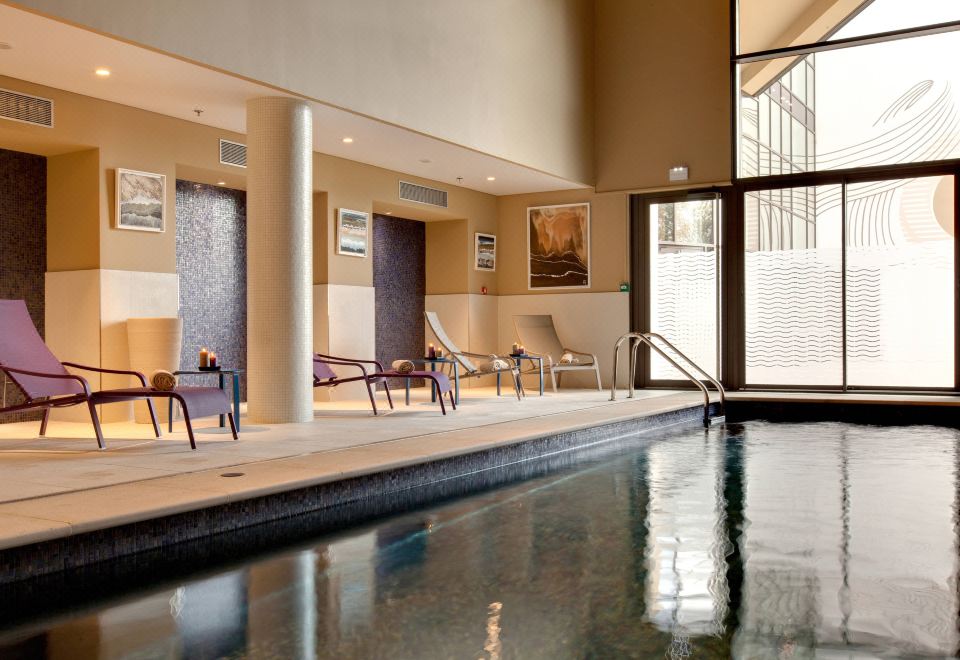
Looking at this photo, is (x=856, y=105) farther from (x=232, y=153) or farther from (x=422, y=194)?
(x=232, y=153)

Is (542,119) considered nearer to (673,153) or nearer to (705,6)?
(673,153)

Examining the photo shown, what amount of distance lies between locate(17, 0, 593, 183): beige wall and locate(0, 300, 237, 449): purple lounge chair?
1.95 m

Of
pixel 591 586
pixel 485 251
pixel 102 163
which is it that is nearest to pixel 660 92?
pixel 485 251

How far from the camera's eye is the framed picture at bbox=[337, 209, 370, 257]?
32.5 ft

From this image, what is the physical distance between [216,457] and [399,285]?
6.91 m

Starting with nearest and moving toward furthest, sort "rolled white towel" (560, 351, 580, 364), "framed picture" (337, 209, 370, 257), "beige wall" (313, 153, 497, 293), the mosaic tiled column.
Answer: the mosaic tiled column → "beige wall" (313, 153, 497, 293) → "framed picture" (337, 209, 370, 257) → "rolled white towel" (560, 351, 580, 364)

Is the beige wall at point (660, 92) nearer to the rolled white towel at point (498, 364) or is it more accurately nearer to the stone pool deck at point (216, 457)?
the rolled white towel at point (498, 364)

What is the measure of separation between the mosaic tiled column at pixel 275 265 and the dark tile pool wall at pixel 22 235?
1902 millimetres

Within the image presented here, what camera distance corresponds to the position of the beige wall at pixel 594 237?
39.1 feet

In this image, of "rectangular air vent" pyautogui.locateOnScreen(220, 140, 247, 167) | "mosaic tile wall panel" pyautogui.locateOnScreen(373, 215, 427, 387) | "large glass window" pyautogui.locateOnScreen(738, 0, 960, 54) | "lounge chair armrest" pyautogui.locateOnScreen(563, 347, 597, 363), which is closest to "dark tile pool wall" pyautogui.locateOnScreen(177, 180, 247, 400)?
"rectangular air vent" pyautogui.locateOnScreen(220, 140, 247, 167)

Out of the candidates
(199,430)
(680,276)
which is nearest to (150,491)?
(199,430)

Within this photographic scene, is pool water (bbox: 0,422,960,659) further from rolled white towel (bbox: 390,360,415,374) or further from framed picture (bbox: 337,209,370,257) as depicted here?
framed picture (bbox: 337,209,370,257)

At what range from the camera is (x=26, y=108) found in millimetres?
6891

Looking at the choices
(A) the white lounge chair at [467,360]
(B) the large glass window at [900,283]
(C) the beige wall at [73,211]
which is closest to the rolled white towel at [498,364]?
(A) the white lounge chair at [467,360]
